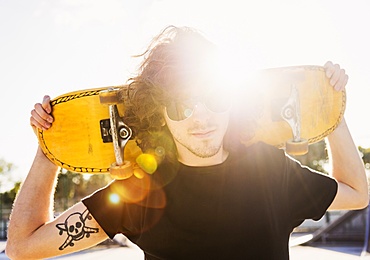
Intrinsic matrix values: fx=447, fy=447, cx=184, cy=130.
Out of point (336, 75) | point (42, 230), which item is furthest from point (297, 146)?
point (42, 230)

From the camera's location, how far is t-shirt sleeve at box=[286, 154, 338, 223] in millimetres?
2004

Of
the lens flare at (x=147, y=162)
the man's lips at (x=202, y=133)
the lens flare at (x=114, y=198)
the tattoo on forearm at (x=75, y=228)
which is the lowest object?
the tattoo on forearm at (x=75, y=228)

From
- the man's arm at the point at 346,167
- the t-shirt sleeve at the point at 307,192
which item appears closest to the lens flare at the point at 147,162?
the t-shirt sleeve at the point at 307,192

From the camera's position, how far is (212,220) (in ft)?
6.19

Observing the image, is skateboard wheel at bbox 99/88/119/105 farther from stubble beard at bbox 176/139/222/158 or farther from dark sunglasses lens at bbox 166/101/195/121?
stubble beard at bbox 176/139/222/158

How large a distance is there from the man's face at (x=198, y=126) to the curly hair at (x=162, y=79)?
3.1 inches

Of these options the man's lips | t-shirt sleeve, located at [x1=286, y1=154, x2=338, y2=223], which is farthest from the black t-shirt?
the man's lips

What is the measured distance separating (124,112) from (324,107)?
1034 millimetres

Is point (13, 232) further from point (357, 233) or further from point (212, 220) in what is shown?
point (357, 233)

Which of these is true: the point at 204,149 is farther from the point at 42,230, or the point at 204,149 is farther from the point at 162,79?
the point at 42,230

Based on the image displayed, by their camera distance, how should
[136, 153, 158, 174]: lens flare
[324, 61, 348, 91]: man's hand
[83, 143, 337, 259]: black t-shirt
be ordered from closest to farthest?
[83, 143, 337, 259]: black t-shirt, [136, 153, 158, 174]: lens flare, [324, 61, 348, 91]: man's hand

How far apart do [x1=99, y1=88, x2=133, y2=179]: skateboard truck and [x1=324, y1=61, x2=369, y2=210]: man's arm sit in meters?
1.02

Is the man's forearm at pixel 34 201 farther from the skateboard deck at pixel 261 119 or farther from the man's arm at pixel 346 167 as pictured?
the man's arm at pixel 346 167

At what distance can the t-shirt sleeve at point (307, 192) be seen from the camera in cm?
200
